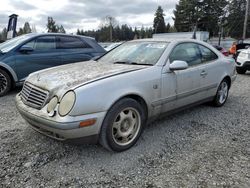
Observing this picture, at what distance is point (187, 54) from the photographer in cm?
362

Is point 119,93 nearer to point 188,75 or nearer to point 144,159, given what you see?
point 144,159

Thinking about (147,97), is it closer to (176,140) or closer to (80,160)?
(176,140)

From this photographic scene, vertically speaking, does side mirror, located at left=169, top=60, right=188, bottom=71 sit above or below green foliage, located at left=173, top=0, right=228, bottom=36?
below

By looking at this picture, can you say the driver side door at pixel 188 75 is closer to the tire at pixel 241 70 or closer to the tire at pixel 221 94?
the tire at pixel 221 94

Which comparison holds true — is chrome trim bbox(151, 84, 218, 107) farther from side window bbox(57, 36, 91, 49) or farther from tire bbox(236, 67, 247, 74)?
tire bbox(236, 67, 247, 74)

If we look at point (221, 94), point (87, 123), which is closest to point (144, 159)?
point (87, 123)

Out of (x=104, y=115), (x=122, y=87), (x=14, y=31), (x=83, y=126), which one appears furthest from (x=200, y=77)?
(x=14, y=31)

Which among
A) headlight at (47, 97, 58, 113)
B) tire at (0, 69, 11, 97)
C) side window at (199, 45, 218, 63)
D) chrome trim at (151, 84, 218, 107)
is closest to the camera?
headlight at (47, 97, 58, 113)

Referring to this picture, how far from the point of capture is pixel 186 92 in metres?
3.43

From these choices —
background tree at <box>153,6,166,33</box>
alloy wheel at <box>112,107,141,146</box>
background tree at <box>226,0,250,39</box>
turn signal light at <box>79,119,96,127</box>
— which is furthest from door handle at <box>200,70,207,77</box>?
background tree at <box>153,6,166,33</box>

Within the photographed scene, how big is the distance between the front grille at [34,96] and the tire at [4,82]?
2.66 m

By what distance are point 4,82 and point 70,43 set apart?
6.63ft

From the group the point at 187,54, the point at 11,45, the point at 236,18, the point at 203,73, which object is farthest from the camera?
the point at 236,18

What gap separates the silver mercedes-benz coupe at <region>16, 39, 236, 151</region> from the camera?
2.31 meters
